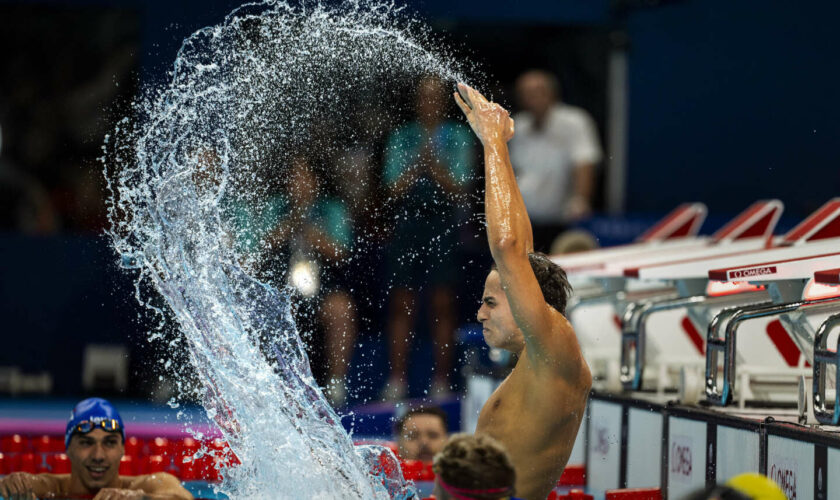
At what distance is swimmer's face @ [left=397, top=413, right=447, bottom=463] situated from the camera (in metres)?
7.38

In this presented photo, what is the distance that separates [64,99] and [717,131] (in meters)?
6.15

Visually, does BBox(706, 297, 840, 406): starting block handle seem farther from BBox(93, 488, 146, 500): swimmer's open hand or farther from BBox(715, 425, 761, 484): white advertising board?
BBox(93, 488, 146, 500): swimmer's open hand

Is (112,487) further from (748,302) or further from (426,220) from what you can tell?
(426,220)

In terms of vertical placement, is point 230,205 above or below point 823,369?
above

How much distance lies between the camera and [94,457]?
5617 millimetres

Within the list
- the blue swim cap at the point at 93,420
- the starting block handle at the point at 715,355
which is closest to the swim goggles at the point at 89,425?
the blue swim cap at the point at 93,420

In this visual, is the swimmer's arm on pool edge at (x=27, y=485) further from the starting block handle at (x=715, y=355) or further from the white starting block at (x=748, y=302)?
the starting block handle at (x=715, y=355)

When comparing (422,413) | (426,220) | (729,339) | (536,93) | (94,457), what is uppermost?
(536,93)

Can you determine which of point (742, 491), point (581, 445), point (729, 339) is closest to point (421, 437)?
point (581, 445)

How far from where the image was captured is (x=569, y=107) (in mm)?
11148

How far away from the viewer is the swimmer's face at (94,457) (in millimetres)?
5621

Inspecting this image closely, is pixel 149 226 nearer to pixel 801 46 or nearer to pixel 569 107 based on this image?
pixel 569 107

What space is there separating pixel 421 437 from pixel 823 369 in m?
3.16

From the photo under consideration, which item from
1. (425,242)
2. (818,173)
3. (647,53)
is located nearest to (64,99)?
(425,242)
